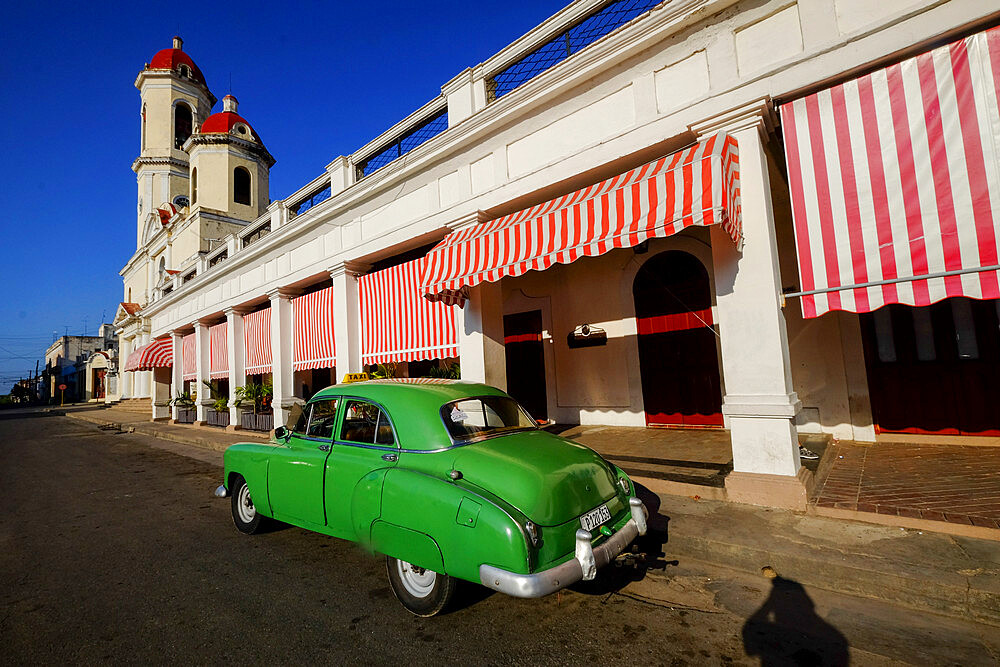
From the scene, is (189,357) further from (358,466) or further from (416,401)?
(416,401)

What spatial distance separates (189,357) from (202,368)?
2.53 m

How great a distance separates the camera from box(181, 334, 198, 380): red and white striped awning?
1811cm

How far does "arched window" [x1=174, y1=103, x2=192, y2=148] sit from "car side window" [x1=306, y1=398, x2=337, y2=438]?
40.2m

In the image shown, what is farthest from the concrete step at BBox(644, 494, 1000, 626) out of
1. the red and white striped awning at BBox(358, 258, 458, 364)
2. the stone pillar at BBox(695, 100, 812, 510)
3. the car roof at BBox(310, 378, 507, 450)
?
the red and white striped awning at BBox(358, 258, 458, 364)

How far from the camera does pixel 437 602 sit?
9.78 feet

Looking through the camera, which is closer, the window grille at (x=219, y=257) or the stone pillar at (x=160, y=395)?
the window grille at (x=219, y=257)

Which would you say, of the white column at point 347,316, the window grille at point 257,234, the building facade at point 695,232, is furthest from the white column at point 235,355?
the white column at point 347,316

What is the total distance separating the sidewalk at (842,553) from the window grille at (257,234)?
13138 millimetres

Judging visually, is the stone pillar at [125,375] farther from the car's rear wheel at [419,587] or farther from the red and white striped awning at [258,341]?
the car's rear wheel at [419,587]

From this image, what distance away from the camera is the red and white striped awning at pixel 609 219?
4.60 metres

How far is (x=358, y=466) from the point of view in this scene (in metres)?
3.53

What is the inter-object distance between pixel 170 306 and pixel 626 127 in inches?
870

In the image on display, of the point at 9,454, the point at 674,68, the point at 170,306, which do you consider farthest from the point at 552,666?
the point at 170,306

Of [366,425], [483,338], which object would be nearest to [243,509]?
[366,425]
